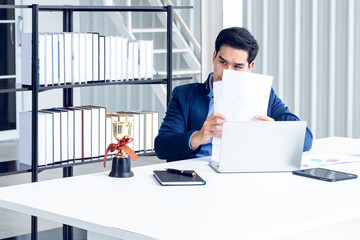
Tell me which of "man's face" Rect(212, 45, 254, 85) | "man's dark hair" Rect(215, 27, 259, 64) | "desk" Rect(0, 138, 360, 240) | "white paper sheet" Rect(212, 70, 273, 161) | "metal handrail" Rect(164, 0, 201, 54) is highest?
"metal handrail" Rect(164, 0, 201, 54)

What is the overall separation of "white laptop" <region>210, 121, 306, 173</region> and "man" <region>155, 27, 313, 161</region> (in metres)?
0.10

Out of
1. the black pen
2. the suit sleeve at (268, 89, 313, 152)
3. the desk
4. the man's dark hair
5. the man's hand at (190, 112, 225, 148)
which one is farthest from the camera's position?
the suit sleeve at (268, 89, 313, 152)

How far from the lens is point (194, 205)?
1774 mm

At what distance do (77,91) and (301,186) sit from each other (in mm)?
5927

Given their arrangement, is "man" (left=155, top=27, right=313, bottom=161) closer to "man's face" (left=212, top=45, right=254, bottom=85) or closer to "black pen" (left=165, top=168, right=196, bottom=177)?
"man's face" (left=212, top=45, right=254, bottom=85)

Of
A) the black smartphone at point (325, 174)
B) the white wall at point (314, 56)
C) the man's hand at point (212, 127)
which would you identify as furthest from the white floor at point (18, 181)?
the black smartphone at point (325, 174)

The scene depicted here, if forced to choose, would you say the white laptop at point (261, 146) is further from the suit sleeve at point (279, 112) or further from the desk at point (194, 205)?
the suit sleeve at point (279, 112)

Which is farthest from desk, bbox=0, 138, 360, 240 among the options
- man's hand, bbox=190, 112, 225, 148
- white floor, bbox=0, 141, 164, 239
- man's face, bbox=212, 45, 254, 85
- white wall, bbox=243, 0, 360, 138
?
white wall, bbox=243, 0, 360, 138

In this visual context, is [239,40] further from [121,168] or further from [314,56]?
[314,56]

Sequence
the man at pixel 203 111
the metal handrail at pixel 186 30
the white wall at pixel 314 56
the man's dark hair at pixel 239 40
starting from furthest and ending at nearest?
the metal handrail at pixel 186 30 → the white wall at pixel 314 56 → the man's dark hair at pixel 239 40 → the man at pixel 203 111

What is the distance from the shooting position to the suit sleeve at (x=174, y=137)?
A: 250 cm

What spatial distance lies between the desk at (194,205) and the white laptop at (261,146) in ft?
0.13

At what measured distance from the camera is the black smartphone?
2125 mm

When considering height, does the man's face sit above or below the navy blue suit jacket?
above
